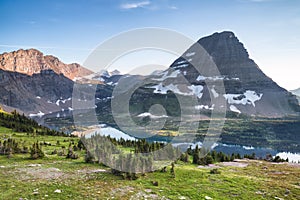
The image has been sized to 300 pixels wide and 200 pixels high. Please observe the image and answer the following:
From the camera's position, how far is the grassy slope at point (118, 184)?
18.6m

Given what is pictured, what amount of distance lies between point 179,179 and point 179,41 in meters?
14.1

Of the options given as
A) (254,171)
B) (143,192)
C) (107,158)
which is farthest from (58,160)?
(254,171)

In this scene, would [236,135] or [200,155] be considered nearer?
[200,155]

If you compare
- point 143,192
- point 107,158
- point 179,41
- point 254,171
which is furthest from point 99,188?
point 254,171

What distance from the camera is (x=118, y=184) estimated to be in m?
21.3

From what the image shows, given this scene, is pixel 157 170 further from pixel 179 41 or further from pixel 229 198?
pixel 179 41

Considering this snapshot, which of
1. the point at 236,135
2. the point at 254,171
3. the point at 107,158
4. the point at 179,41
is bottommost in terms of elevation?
the point at 236,135

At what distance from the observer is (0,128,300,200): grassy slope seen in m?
18.6

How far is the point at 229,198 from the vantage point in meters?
20.0

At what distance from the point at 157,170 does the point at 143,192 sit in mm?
6692

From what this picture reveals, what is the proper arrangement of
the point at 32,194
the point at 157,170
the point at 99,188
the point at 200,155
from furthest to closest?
1. the point at 200,155
2. the point at 157,170
3. the point at 99,188
4. the point at 32,194

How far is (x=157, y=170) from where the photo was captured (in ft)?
86.6

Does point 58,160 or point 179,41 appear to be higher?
point 179,41

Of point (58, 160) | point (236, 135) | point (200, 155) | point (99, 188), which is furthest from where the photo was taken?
point (236, 135)
